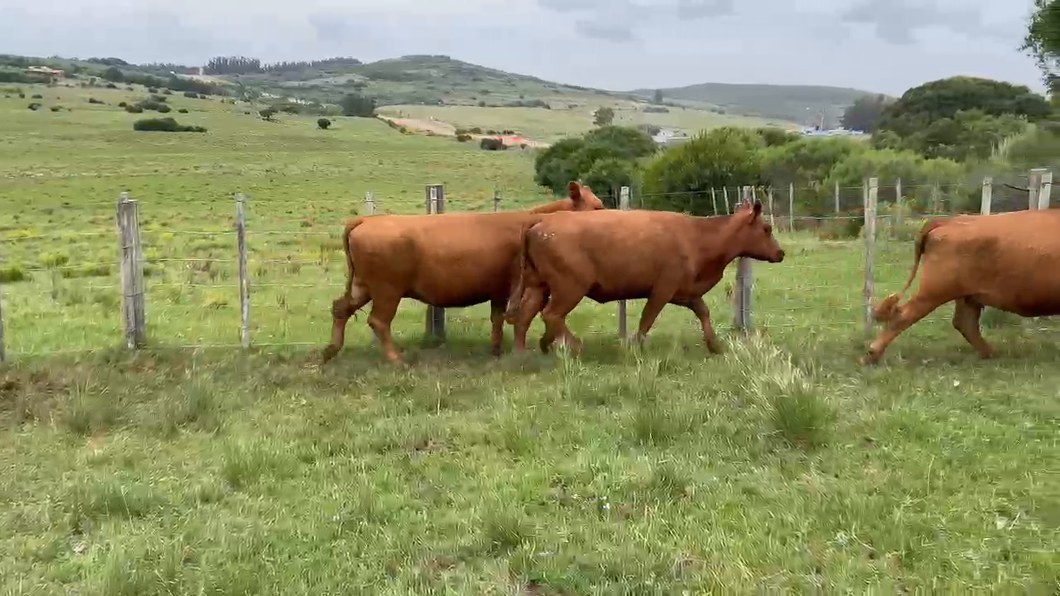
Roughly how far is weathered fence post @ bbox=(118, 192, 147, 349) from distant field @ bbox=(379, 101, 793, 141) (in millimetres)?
76186

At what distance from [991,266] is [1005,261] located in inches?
4.9

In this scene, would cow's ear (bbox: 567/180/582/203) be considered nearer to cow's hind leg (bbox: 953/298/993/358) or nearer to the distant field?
cow's hind leg (bbox: 953/298/993/358)

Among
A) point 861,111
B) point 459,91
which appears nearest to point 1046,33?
point 861,111

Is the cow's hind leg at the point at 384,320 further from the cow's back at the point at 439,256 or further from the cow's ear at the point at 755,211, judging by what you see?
the cow's ear at the point at 755,211

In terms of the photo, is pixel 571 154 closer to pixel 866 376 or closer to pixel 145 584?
pixel 866 376

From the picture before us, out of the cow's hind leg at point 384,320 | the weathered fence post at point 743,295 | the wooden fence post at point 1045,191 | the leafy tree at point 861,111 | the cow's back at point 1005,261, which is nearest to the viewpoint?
the cow's back at point 1005,261

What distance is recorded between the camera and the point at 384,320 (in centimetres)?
895

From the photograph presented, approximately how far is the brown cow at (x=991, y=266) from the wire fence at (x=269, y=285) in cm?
155

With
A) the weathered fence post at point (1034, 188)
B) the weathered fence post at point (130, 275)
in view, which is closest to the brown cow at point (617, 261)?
the weathered fence post at point (1034, 188)

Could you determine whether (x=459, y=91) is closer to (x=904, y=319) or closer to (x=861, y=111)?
(x=861, y=111)

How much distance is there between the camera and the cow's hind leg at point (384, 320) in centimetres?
883

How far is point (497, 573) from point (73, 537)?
7.53 ft

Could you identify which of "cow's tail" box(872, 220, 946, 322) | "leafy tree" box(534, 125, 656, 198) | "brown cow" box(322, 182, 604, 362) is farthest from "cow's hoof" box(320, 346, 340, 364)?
"leafy tree" box(534, 125, 656, 198)

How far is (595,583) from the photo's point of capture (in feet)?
13.1
